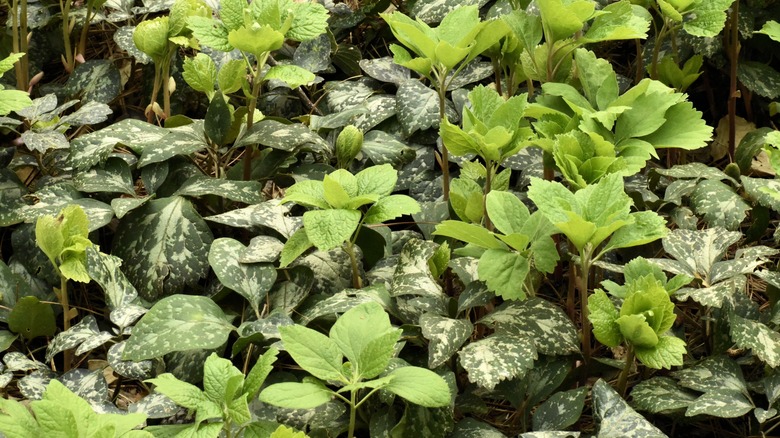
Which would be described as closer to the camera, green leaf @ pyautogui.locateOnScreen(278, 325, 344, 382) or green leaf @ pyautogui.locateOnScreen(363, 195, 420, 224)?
green leaf @ pyautogui.locateOnScreen(278, 325, 344, 382)

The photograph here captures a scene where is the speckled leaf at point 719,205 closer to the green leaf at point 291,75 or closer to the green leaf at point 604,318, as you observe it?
the green leaf at point 604,318

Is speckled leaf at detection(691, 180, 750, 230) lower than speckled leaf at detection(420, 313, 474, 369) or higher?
higher

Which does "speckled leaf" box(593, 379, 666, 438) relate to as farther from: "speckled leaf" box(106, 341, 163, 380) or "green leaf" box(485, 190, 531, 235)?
"speckled leaf" box(106, 341, 163, 380)

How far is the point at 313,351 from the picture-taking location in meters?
1.33

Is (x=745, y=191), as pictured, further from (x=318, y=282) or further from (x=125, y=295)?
(x=125, y=295)

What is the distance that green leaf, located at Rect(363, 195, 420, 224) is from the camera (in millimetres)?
1548

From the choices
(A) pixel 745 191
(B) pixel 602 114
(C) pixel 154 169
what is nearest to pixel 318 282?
(C) pixel 154 169

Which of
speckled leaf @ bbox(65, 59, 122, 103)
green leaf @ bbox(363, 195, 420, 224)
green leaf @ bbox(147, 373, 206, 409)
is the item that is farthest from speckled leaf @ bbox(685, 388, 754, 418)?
speckled leaf @ bbox(65, 59, 122, 103)

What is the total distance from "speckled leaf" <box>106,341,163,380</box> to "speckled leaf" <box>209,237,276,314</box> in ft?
0.63

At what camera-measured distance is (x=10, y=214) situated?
186 centimetres

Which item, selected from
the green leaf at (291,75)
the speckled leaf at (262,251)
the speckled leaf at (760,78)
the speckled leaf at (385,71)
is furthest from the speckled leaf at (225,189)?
the speckled leaf at (760,78)

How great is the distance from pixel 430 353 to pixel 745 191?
84 cm

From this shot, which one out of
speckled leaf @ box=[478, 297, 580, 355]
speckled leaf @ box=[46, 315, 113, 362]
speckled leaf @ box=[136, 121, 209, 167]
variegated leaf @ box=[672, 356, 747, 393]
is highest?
A: speckled leaf @ box=[136, 121, 209, 167]

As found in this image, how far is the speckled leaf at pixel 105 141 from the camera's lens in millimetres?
1870
